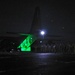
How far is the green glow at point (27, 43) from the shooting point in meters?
89.4

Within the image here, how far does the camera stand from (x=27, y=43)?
301ft

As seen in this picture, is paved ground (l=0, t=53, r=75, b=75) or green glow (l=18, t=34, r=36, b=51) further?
green glow (l=18, t=34, r=36, b=51)

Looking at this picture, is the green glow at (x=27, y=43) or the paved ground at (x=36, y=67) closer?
the paved ground at (x=36, y=67)

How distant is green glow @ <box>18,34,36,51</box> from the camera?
8944 centimetres

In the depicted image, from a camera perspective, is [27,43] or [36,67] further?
[27,43]

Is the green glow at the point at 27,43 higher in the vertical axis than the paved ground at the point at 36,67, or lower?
higher

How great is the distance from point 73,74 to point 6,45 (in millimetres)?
60890

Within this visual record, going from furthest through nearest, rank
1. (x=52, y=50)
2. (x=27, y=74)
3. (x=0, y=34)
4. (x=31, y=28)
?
(x=31, y=28) < (x=0, y=34) < (x=52, y=50) < (x=27, y=74)

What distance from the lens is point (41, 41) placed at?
314 ft

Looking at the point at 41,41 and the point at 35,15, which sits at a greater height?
the point at 35,15

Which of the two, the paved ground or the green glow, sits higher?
the green glow

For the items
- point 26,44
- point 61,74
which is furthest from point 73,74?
point 26,44

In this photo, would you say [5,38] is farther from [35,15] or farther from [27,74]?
[27,74]

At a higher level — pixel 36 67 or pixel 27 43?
pixel 27 43
